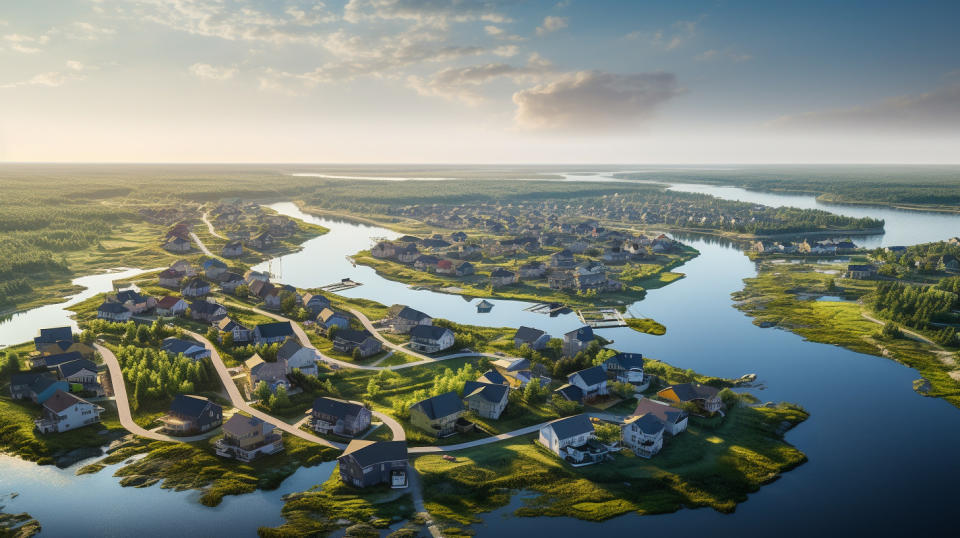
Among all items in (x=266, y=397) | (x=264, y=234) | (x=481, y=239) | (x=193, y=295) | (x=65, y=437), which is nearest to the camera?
(x=65, y=437)

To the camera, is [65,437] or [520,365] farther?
[520,365]

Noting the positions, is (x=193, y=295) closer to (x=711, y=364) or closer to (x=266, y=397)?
(x=266, y=397)

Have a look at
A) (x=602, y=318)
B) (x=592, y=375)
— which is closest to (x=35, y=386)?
(x=592, y=375)

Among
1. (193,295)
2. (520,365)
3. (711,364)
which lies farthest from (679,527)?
(193,295)

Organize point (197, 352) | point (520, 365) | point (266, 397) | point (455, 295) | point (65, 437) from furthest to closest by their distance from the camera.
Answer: point (455, 295)
point (197, 352)
point (520, 365)
point (266, 397)
point (65, 437)

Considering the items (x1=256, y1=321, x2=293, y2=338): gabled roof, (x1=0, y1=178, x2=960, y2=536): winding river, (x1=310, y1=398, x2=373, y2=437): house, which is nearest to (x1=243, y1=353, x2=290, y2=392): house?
(x1=310, y1=398, x2=373, y2=437): house

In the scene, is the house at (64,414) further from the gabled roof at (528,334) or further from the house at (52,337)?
the gabled roof at (528,334)

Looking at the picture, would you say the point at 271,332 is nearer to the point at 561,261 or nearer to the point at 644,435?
the point at 644,435
